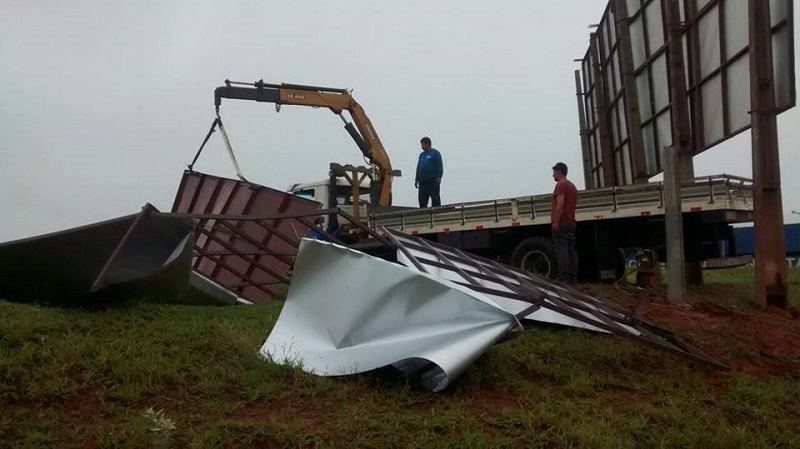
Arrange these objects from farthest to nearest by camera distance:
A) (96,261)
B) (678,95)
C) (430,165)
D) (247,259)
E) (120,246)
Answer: (430,165) → (678,95) → (247,259) → (96,261) → (120,246)

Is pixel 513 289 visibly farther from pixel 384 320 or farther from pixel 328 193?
pixel 328 193

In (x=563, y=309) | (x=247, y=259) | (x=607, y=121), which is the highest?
(x=607, y=121)

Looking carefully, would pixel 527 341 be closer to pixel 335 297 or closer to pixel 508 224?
pixel 335 297

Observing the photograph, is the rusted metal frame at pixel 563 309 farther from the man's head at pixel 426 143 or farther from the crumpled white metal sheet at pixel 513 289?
the man's head at pixel 426 143

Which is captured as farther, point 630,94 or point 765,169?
point 630,94

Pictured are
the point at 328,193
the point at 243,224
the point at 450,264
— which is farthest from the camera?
the point at 328,193

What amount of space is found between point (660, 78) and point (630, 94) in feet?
2.97

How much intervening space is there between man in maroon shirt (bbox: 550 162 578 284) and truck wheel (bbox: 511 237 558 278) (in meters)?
1.38

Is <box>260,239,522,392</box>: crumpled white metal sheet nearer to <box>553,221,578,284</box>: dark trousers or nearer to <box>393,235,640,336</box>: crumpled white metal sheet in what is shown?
<box>393,235,640,336</box>: crumpled white metal sheet

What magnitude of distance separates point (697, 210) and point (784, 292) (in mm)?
1506

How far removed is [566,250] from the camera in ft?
30.6

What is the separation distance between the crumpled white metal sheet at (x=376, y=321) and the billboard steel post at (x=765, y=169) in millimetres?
5410

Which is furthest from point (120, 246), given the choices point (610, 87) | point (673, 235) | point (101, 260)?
point (610, 87)

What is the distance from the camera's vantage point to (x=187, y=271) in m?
5.95
